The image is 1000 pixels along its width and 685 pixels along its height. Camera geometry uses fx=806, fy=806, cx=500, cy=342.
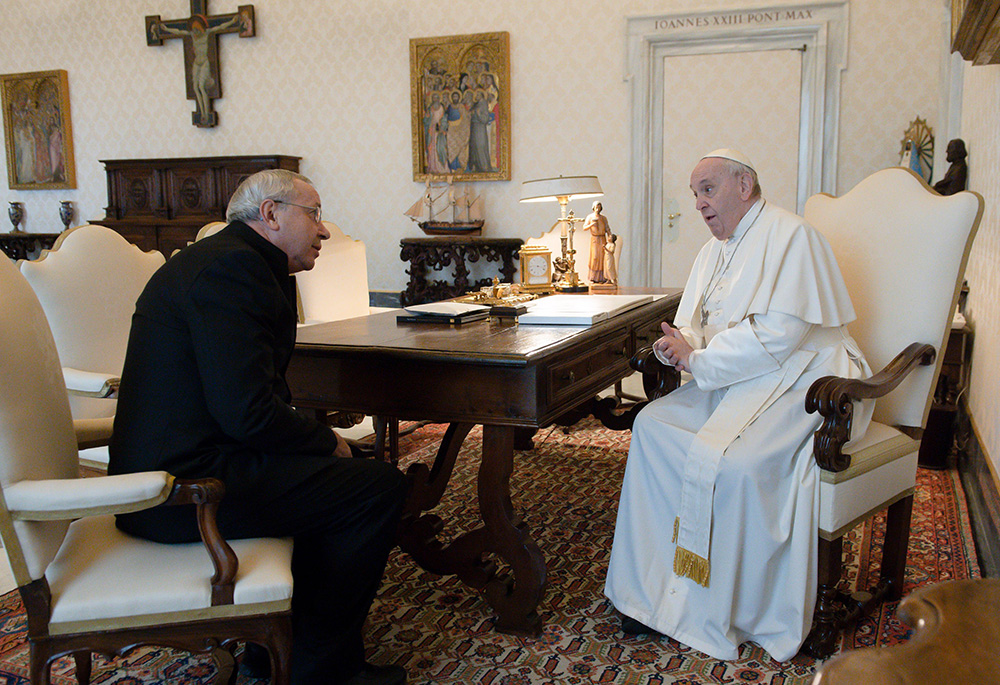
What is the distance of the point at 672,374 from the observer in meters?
3.27

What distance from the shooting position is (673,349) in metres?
2.82

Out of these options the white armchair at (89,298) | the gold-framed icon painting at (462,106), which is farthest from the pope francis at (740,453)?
the gold-framed icon painting at (462,106)

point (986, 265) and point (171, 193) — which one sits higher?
point (171, 193)

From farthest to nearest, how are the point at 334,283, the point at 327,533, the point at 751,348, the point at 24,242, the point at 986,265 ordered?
the point at 24,242 → the point at 334,283 → the point at 986,265 → the point at 751,348 → the point at 327,533

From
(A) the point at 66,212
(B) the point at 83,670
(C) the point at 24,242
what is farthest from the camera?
(C) the point at 24,242

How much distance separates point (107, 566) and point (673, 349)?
1.86 meters

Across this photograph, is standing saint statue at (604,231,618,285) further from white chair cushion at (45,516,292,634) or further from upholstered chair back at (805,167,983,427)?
white chair cushion at (45,516,292,634)

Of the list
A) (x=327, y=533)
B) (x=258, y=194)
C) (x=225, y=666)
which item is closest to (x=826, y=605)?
(x=327, y=533)

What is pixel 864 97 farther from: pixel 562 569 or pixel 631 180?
pixel 562 569

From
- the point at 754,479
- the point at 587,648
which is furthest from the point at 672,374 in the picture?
the point at 587,648

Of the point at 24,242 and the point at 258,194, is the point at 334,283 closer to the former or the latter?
the point at 258,194

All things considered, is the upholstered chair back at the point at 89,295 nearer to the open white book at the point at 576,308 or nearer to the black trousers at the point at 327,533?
the black trousers at the point at 327,533

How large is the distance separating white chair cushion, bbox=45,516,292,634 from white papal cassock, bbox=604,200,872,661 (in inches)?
49.7

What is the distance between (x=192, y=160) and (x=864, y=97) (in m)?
6.72
